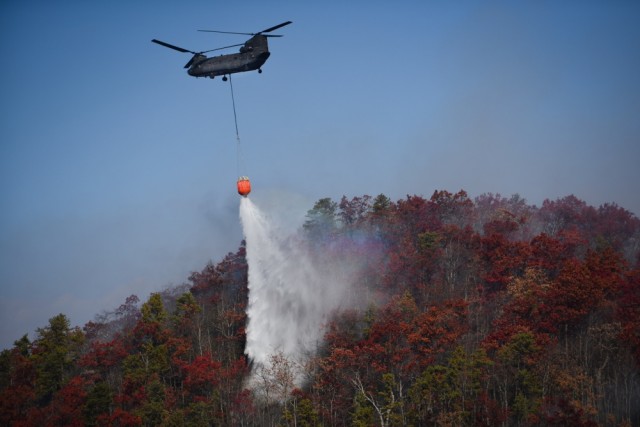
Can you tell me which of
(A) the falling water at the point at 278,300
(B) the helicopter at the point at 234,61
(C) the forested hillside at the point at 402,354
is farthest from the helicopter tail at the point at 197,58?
(C) the forested hillside at the point at 402,354

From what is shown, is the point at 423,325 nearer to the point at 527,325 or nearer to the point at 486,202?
the point at 527,325

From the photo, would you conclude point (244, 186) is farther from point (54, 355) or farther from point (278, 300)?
point (54, 355)

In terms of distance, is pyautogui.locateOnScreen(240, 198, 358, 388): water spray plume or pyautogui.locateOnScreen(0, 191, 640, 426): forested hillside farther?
pyautogui.locateOnScreen(240, 198, 358, 388): water spray plume

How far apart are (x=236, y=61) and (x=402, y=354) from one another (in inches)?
712

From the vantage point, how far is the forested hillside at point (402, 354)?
3169 centimetres

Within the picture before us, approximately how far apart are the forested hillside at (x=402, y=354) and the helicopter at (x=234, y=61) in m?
16.4

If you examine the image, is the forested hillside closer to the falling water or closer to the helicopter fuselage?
the falling water

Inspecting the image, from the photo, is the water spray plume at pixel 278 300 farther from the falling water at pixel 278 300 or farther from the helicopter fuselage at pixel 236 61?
the helicopter fuselage at pixel 236 61

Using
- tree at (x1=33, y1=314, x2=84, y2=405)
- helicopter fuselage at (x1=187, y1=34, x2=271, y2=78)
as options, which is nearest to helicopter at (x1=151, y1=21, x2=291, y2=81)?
helicopter fuselage at (x1=187, y1=34, x2=271, y2=78)

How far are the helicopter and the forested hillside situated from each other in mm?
16405

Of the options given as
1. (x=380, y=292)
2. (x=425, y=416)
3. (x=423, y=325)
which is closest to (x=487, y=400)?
(x=425, y=416)

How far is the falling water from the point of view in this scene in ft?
134

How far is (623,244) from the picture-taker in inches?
2279

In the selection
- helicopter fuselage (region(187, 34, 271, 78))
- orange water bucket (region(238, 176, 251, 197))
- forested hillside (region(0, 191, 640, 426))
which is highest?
helicopter fuselage (region(187, 34, 271, 78))
